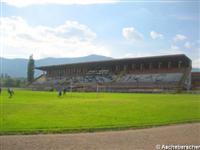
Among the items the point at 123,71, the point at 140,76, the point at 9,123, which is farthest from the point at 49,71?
the point at 9,123

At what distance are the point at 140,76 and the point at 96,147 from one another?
79.6 metres

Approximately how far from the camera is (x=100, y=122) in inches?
664

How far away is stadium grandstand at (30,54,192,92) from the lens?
79562 mm

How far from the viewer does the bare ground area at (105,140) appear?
10.8 m

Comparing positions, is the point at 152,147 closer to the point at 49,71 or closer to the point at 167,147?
the point at 167,147

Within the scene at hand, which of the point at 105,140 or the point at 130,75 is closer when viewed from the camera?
the point at 105,140

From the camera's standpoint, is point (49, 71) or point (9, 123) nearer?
point (9, 123)

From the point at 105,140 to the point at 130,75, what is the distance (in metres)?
81.6

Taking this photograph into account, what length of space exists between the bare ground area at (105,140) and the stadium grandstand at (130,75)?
52.4m

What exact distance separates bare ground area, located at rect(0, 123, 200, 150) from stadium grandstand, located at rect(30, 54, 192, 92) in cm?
5240

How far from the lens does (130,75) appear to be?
9300 cm

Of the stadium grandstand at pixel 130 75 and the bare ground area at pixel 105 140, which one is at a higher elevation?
the stadium grandstand at pixel 130 75

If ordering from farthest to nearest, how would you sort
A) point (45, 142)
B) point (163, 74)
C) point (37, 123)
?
1. point (163, 74)
2. point (37, 123)
3. point (45, 142)

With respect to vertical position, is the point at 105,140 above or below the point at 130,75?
below
